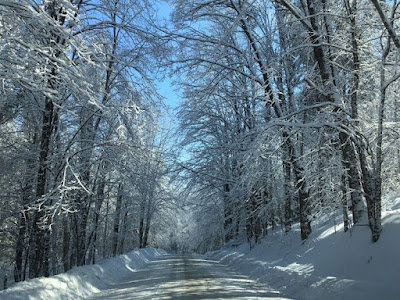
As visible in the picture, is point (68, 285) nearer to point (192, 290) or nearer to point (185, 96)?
point (192, 290)

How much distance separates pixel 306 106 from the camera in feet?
29.1

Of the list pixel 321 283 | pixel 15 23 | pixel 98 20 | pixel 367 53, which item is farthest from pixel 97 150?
pixel 367 53

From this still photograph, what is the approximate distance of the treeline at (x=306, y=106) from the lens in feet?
27.0

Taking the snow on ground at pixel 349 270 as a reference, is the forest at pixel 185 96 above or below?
above

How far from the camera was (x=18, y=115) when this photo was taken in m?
13.7

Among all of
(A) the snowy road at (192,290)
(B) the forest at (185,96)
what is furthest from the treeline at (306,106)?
(A) the snowy road at (192,290)

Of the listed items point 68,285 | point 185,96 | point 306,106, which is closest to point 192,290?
point 68,285

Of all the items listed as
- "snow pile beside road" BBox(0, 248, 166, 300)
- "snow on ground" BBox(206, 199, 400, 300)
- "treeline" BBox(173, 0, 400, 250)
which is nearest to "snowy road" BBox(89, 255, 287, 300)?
"snow pile beside road" BBox(0, 248, 166, 300)

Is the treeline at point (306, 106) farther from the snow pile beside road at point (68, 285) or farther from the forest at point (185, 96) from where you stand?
the snow pile beside road at point (68, 285)

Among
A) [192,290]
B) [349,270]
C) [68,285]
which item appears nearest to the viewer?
[349,270]

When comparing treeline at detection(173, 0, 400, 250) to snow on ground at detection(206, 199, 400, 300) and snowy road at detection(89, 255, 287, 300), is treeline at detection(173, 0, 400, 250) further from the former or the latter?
snowy road at detection(89, 255, 287, 300)

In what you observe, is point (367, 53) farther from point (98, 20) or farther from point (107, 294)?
point (107, 294)

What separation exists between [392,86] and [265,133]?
3942mm

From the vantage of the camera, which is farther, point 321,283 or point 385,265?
point 321,283
